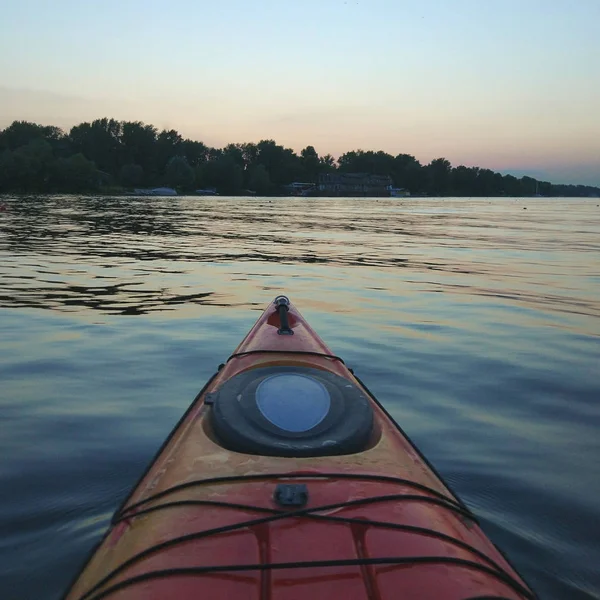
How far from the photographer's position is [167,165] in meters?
121

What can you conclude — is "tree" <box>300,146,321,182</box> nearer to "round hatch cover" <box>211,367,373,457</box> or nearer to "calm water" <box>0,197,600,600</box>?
"calm water" <box>0,197,600,600</box>

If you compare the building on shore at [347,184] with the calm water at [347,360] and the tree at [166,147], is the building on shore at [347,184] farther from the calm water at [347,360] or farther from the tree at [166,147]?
the calm water at [347,360]

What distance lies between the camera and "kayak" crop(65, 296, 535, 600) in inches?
77.2

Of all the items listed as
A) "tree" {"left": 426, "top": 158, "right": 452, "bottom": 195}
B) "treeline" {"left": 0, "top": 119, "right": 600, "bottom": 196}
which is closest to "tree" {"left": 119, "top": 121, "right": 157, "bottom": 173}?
"treeline" {"left": 0, "top": 119, "right": 600, "bottom": 196}

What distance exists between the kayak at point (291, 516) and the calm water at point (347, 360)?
105cm

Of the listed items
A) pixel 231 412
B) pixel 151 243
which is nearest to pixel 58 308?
pixel 231 412

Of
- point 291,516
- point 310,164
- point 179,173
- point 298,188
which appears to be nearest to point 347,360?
point 291,516

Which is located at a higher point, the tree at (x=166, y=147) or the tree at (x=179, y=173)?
the tree at (x=166, y=147)

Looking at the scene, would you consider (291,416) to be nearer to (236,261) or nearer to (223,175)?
(236,261)

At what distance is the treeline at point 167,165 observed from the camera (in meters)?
88.4

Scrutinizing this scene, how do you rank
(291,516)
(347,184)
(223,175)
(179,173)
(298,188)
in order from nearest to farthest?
(291,516)
(179,173)
(223,175)
(347,184)
(298,188)

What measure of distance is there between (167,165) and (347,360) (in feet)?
395

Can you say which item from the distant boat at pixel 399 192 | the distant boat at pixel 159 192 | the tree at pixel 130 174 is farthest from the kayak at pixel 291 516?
the distant boat at pixel 399 192

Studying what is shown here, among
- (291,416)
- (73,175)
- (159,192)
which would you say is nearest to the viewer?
(291,416)
